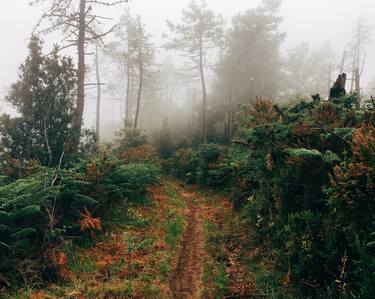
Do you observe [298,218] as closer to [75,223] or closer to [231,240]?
[231,240]

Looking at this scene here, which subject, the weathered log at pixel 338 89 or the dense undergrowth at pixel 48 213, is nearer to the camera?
the dense undergrowth at pixel 48 213

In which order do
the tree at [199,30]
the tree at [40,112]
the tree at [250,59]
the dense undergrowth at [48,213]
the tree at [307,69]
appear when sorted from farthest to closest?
the tree at [307,69] → the tree at [250,59] → the tree at [199,30] → the tree at [40,112] → the dense undergrowth at [48,213]

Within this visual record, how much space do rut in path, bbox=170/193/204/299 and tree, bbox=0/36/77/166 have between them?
5.66 meters

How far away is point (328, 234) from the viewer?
5961mm

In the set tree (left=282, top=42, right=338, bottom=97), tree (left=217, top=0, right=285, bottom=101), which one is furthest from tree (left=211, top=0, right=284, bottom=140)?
tree (left=282, top=42, right=338, bottom=97)

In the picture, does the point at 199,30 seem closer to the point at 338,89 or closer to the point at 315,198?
the point at 338,89

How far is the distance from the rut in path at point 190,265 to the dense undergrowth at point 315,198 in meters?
1.51

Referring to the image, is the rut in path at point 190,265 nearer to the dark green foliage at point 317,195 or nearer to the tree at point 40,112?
the dark green foliage at point 317,195

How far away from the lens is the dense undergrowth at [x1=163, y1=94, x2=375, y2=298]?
5.46m

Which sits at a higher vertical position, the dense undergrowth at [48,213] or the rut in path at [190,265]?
the dense undergrowth at [48,213]

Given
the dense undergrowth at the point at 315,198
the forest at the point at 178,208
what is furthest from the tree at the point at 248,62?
the dense undergrowth at the point at 315,198

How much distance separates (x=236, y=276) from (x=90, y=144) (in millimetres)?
9334

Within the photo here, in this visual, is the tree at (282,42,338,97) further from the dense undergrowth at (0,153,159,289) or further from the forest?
the dense undergrowth at (0,153,159,289)

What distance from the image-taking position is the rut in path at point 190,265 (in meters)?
6.89
